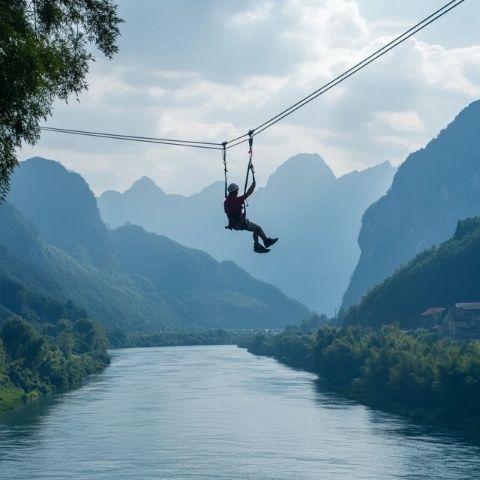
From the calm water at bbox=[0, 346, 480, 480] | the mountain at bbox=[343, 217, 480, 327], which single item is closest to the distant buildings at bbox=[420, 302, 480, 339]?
the mountain at bbox=[343, 217, 480, 327]

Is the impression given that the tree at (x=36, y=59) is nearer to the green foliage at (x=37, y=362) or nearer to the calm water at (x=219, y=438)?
the calm water at (x=219, y=438)

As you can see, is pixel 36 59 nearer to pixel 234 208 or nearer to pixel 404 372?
pixel 234 208

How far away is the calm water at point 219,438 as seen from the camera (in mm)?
44062

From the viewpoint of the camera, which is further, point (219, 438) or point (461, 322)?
point (461, 322)

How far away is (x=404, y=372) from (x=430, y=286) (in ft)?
185

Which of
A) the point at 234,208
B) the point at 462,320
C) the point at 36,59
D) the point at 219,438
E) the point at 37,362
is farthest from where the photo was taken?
the point at 462,320

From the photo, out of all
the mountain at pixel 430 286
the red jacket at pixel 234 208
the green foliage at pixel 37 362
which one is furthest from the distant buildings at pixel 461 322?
the red jacket at pixel 234 208

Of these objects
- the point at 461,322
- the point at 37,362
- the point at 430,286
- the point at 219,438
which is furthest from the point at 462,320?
the point at 219,438

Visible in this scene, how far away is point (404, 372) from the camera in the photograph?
76.5 metres

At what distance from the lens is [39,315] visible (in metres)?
167

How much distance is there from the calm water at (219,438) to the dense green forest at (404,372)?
3.47 meters

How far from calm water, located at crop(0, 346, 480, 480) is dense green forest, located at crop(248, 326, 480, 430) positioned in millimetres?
3467

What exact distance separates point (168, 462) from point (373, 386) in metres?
38.4

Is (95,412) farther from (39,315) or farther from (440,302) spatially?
(39,315)
